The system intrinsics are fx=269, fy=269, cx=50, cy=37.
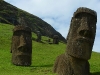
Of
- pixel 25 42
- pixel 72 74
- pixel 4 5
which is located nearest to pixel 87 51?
pixel 72 74

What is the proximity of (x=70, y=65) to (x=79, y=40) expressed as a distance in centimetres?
162

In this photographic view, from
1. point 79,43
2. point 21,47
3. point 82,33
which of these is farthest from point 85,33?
point 21,47

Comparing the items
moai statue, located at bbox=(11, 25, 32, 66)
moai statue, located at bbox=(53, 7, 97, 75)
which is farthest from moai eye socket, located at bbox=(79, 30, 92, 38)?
moai statue, located at bbox=(11, 25, 32, 66)

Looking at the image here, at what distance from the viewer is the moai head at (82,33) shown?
616 inches

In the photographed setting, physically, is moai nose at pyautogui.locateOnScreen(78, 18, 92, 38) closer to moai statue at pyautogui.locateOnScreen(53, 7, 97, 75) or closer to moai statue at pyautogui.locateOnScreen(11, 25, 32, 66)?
moai statue at pyautogui.locateOnScreen(53, 7, 97, 75)

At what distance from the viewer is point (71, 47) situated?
1590 cm

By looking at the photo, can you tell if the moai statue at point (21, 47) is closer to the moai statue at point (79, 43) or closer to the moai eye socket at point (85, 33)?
the moai statue at point (79, 43)

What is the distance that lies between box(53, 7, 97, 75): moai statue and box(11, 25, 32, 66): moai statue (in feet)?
24.3

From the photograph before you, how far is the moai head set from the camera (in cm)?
1565

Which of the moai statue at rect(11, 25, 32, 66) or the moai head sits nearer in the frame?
the moai head

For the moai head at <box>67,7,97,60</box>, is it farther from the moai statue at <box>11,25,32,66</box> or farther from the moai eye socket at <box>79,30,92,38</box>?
the moai statue at <box>11,25,32,66</box>

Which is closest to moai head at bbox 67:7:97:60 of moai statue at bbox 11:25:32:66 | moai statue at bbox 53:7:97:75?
moai statue at bbox 53:7:97:75

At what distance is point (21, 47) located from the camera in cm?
2325

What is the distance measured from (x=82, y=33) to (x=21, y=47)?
8.69 meters
